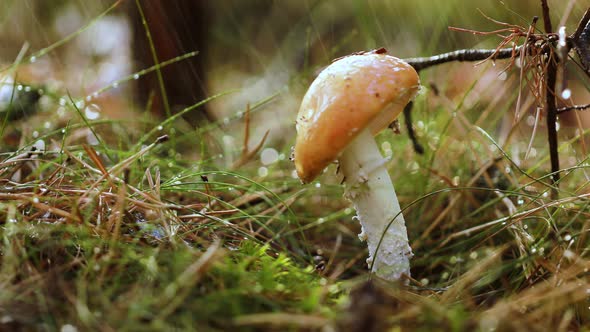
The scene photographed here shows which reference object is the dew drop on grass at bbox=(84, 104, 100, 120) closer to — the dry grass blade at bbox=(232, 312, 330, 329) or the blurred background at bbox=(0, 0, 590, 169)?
the blurred background at bbox=(0, 0, 590, 169)

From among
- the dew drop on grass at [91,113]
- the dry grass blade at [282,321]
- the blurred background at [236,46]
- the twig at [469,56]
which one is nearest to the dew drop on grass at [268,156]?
the blurred background at [236,46]

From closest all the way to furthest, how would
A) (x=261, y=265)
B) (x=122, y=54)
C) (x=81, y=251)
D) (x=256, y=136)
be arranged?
(x=81, y=251) < (x=261, y=265) < (x=256, y=136) < (x=122, y=54)

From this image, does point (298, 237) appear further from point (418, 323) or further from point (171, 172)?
point (418, 323)

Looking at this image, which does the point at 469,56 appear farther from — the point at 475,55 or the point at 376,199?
the point at 376,199

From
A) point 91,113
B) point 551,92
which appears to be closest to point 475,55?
point 551,92

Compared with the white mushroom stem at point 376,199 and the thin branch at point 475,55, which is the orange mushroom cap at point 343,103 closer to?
the white mushroom stem at point 376,199

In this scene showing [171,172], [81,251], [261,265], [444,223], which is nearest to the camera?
[81,251]

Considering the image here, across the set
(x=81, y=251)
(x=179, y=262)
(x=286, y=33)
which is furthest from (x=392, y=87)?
(x=286, y=33)
